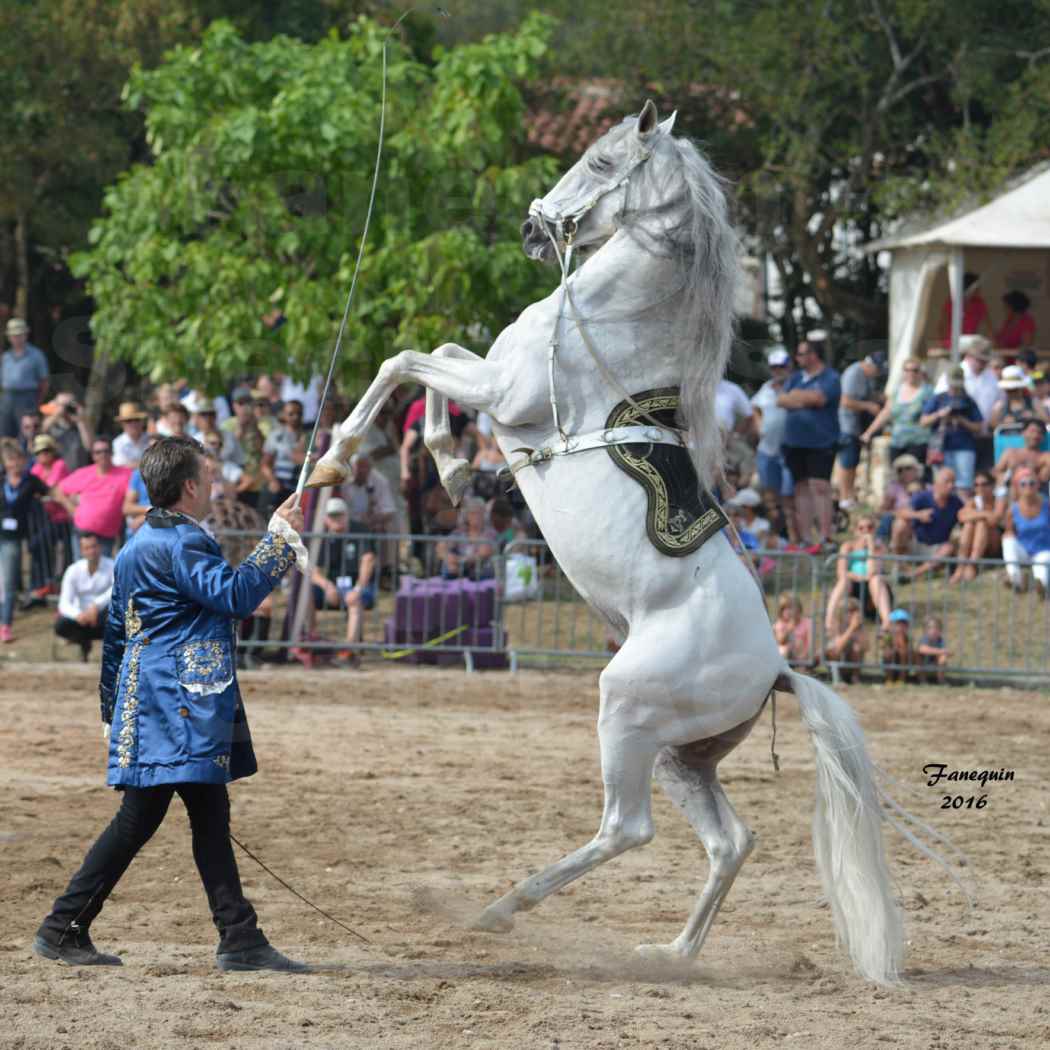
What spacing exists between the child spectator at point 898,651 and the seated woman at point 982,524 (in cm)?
130

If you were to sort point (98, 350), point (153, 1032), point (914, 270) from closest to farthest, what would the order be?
1. point (153, 1032)
2. point (98, 350)
3. point (914, 270)

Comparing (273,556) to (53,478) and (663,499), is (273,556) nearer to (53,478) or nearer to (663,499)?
(663,499)

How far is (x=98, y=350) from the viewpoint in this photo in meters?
15.4

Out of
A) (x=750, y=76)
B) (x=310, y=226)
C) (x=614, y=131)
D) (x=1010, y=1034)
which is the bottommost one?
(x=1010, y=1034)

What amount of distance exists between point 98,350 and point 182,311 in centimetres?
143

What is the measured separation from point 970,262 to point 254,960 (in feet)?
47.0

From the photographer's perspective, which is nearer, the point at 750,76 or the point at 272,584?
the point at 272,584

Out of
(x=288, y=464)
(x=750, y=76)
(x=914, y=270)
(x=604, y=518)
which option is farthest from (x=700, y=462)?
(x=750, y=76)

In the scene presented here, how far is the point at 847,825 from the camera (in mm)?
5617

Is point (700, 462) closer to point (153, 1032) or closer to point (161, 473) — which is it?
point (161, 473)

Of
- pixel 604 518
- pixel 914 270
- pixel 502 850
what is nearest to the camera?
pixel 604 518

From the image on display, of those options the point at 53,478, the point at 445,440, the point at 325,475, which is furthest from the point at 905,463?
the point at 325,475

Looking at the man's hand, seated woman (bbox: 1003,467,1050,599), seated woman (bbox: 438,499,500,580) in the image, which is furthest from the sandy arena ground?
seated woman (bbox: 1003,467,1050,599)

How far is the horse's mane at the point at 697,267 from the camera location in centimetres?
555
